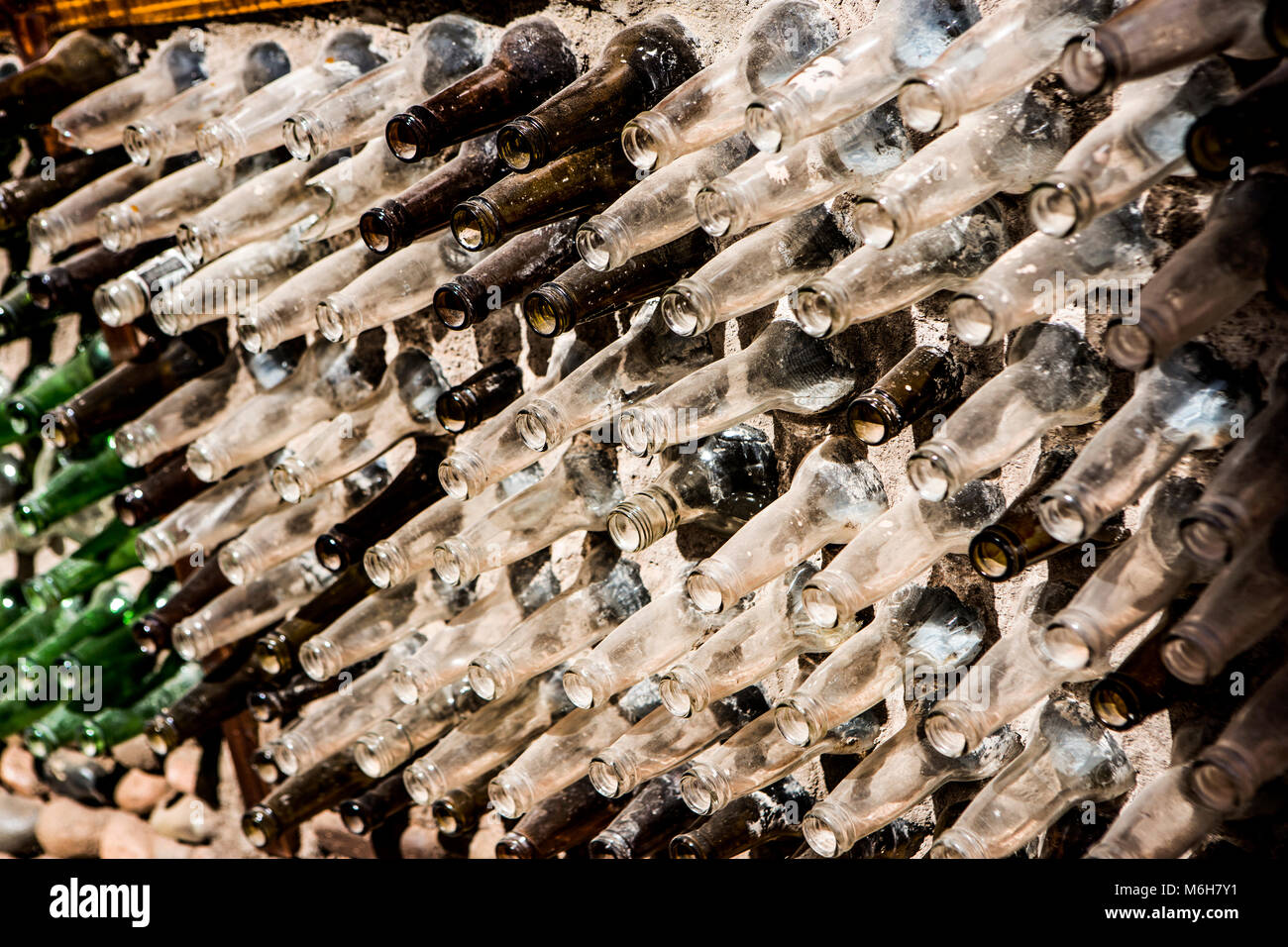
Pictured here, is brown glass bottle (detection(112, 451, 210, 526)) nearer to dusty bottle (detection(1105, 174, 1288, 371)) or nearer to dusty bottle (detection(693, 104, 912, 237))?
dusty bottle (detection(693, 104, 912, 237))

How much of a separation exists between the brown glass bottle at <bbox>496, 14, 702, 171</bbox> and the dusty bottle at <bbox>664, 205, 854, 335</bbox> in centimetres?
18

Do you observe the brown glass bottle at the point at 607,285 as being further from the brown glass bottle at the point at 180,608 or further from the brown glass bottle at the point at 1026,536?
the brown glass bottle at the point at 180,608

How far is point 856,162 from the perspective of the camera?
919 millimetres

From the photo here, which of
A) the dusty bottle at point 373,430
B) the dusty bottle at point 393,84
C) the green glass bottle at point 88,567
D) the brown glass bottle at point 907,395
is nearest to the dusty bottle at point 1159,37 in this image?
the brown glass bottle at point 907,395

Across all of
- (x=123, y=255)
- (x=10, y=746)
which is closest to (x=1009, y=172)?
(x=123, y=255)

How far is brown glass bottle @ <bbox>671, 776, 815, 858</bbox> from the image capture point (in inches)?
44.5

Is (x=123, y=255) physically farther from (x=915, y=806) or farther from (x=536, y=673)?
(x=915, y=806)

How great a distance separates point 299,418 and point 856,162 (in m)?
0.78

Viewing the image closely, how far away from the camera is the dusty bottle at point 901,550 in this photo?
0.95 metres

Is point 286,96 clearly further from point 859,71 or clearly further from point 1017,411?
point 1017,411

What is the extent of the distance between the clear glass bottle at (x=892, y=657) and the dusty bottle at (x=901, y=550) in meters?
0.08

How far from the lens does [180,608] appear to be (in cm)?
159

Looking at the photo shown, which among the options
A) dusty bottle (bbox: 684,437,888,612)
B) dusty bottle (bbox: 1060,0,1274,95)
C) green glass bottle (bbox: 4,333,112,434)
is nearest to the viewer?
dusty bottle (bbox: 1060,0,1274,95)

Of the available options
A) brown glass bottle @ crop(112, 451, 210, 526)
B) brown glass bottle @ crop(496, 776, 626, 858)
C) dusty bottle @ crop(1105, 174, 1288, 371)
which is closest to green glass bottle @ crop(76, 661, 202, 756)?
brown glass bottle @ crop(112, 451, 210, 526)
